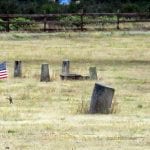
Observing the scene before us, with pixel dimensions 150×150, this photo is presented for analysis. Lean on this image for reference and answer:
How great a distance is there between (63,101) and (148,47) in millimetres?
18880

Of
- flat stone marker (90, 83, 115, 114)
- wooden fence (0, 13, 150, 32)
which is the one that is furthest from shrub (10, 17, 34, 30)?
flat stone marker (90, 83, 115, 114)

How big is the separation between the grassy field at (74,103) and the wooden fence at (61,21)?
12391 millimetres

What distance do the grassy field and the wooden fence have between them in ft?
40.7

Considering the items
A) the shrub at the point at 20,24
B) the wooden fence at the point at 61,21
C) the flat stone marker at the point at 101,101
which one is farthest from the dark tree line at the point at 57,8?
the flat stone marker at the point at 101,101

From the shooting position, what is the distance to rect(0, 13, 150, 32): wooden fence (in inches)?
1802

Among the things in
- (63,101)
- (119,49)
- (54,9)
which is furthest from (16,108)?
(54,9)

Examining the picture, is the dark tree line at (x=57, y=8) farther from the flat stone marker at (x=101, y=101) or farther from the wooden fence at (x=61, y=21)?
the flat stone marker at (x=101, y=101)

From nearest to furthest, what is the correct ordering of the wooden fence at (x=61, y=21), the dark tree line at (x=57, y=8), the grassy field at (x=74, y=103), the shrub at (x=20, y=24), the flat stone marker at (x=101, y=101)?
1. the grassy field at (x=74, y=103)
2. the flat stone marker at (x=101, y=101)
3. the wooden fence at (x=61, y=21)
4. the shrub at (x=20, y=24)
5. the dark tree line at (x=57, y=8)

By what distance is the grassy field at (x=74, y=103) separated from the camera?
10.1 meters

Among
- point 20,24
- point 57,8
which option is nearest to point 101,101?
point 20,24

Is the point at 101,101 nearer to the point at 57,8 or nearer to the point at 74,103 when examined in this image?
the point at 74,103

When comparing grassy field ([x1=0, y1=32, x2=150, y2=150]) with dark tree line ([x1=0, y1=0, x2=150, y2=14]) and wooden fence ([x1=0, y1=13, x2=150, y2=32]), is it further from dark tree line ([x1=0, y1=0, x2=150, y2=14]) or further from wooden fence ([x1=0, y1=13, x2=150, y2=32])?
dark tree line ([x1=0, y1=0, x2=150, y2=14])

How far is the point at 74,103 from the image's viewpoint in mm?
14789

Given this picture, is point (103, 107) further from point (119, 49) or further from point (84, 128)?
point (119, 49)
